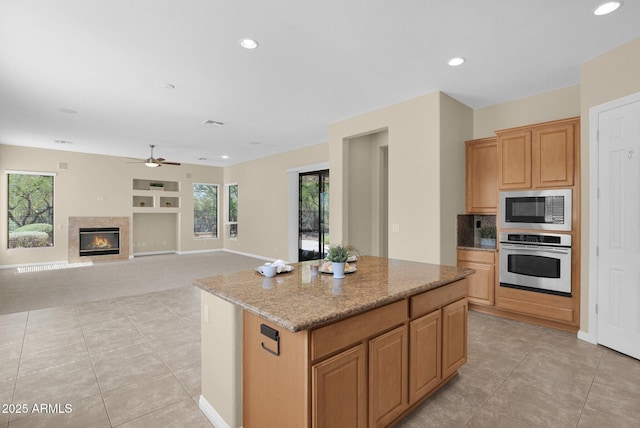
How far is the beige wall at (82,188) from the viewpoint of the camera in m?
7.70

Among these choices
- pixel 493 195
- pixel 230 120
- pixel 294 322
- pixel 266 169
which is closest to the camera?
pixel 294 322

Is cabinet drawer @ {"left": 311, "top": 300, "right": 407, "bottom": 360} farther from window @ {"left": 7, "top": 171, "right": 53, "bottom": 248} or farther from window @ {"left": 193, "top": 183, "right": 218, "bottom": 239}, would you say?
window @ {"left": 193, "top": 183, "right": 218, "bottom": 239}

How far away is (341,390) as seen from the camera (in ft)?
5.11

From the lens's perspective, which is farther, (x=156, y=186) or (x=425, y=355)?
(x=156, y=186)

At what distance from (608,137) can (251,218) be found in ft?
27.4

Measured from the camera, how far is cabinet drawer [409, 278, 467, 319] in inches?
80.9

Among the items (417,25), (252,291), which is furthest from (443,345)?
(417,25)

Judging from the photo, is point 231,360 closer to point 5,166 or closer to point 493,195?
point 493,195

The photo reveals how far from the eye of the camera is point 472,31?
276 cm

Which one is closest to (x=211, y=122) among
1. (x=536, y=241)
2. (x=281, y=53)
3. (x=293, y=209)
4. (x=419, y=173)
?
(x=281, y=53)

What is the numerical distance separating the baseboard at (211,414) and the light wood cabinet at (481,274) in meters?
3.46

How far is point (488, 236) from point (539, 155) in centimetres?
136

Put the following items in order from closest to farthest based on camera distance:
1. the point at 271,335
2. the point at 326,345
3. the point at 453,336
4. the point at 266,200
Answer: the point at 326,345, the point at 271,335, the point at 453,336, the point at 266,200

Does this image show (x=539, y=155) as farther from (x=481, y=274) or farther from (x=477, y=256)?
(x=481, y=274)
